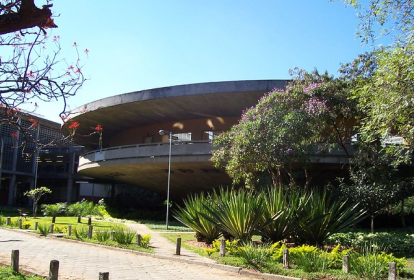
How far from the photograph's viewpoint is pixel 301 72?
1914cm

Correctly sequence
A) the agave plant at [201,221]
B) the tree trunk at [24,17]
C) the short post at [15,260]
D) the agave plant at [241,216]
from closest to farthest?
1. the tree trunk at [24,17]
2. the short post at [15,260]
3. the agave plant at [241,216]
4. the agave plant at [201,221]

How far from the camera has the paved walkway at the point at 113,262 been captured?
889cm

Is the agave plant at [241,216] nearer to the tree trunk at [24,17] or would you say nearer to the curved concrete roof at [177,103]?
the tree trunk at [24,17]

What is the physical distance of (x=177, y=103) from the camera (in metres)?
27.6

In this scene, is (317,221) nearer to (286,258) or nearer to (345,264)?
(286,258)

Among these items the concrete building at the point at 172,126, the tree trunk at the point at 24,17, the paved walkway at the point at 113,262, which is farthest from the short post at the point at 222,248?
the concrete building at the point at 172,126

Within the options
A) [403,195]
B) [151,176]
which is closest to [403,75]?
[403,195]

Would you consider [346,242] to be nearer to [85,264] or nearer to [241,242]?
[241,242]

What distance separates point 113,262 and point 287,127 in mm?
8681

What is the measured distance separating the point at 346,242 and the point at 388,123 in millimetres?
5678

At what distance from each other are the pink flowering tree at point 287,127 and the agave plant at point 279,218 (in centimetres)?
378

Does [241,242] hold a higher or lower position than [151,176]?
Answer: lower

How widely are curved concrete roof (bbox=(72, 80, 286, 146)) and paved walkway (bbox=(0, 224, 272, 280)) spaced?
9.92 metres

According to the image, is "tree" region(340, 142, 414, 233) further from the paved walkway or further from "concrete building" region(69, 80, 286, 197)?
"concrete building" region(69, 80, 286, 197)
